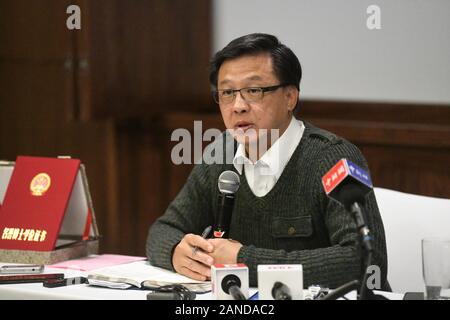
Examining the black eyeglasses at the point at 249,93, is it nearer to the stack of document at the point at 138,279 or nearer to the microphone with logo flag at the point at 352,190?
the stack of document at the point at 138,279

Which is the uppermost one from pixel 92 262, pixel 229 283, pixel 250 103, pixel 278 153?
pixel 250 103

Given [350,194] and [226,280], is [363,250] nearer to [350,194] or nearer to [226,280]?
[350,194]

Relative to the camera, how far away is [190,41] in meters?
4.94

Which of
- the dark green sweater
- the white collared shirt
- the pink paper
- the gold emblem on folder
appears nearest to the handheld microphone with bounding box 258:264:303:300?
the dark green sweater

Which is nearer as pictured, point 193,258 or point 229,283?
point 229,283

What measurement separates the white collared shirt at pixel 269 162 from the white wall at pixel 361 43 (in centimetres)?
182

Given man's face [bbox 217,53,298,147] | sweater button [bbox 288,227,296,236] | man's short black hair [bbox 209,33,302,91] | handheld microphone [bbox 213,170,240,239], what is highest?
man's short black hair [bbox 209,33,302,91]

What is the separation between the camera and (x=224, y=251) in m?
2.35

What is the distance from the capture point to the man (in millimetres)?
2463

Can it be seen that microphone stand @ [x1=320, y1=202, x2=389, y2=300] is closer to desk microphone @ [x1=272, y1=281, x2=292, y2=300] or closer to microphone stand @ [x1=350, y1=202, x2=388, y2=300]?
microphone stand @ [x1=350, y1=202, x2=388, y2=300]

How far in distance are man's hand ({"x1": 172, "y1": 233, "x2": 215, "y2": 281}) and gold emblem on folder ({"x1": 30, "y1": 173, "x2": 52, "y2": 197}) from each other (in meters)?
0.55

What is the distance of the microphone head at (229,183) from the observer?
2422 millimetres

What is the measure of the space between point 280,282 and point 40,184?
109cm

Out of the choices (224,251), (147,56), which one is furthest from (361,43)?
(224,251)
